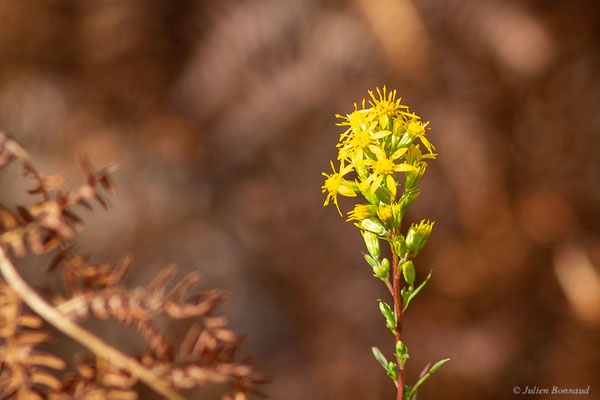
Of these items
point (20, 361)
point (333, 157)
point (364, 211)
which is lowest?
point (20, 361)

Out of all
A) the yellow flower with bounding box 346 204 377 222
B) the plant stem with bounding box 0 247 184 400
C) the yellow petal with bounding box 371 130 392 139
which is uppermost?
the yellow petal with bounding box 371 130 392 139

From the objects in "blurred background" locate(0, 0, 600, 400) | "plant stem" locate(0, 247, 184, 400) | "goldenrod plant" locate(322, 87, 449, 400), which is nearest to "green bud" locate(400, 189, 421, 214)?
"goldenrod plant" locate(322, 87, 449, 400)

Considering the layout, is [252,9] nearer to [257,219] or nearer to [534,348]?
[257,219]

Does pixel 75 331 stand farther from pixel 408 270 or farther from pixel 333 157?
pixel 333 157

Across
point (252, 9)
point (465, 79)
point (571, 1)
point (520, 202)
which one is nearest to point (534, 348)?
point (520, 202)

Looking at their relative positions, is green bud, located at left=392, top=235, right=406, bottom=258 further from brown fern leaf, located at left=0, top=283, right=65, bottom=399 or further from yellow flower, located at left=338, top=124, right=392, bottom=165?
brown fern leaf, located at left=0, top=283, right=65, bottom=399

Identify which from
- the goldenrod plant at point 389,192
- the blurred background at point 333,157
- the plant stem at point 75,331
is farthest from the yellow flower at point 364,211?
the blurred background at point 333,157

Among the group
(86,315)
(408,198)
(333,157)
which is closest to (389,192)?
(408,198)
